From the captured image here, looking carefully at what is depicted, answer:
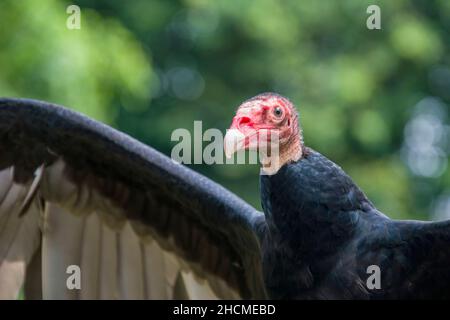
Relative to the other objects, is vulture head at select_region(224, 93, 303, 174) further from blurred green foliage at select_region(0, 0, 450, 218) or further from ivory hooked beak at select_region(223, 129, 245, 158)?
blurred green foliage at select_region(0, 0, 450, 218)

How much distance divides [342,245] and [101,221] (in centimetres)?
154

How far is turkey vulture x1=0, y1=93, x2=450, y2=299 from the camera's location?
366 centimetres

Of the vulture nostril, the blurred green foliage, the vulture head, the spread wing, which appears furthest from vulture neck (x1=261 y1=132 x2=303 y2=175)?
the blurred green foliage

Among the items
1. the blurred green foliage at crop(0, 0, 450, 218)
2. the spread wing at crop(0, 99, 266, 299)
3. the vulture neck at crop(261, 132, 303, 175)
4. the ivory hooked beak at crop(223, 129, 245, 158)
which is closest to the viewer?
the ivory hooked beak at crop(223, 129, 245, 158)

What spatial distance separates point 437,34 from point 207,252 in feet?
21.4

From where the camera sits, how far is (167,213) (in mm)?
4773

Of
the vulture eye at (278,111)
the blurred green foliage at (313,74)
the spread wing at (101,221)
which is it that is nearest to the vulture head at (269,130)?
the vulture eye at (278,111)

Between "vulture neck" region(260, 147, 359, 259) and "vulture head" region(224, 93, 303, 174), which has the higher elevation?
"vulture head" region(224, 93, 303, 174)

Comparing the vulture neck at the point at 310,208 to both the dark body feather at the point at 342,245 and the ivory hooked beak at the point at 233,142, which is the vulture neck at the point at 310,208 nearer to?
the dark body feather at the point at 342,245

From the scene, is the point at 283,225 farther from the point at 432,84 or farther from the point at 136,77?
the point at 432,84

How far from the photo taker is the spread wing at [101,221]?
4.50m

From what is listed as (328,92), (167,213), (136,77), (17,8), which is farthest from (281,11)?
(167,213)
